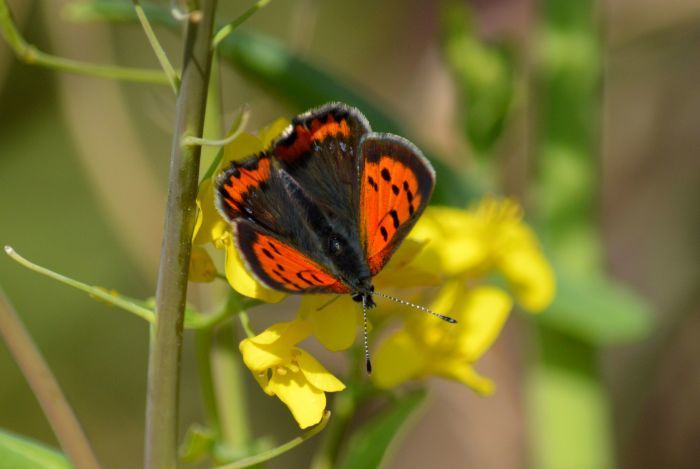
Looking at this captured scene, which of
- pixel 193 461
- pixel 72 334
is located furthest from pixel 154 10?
pixel 72 334

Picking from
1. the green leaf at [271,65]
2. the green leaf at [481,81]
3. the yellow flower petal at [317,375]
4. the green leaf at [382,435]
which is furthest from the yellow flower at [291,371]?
the green leaf at [481,81]

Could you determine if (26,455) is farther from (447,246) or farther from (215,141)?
(447,246)

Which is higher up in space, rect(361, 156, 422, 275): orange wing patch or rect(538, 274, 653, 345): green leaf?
rect(361, 156, 422, 275): orange wing patch

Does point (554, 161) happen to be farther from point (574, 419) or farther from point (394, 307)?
point (394, 307)

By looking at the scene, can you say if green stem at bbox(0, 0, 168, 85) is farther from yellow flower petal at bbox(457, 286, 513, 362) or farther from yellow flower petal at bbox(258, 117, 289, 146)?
yellow flower petal at bbox(457, 286, 513, 362)

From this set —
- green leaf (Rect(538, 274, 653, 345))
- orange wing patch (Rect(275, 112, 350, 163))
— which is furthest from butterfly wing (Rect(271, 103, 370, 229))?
green leaf (Rect(538, 274, 653, 345))

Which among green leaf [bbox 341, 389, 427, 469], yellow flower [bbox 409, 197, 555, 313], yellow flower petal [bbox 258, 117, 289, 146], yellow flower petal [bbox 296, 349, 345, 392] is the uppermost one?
yellow flower petal [bbox 258, 117, 289, 146]

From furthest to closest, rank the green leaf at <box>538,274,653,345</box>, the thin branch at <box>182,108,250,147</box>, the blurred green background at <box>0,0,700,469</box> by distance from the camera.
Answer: the blurred green background at <box>0,0,700,469</box> → the green leaf at <box>538,274,653,345</box> → the thin branch at <box>182,108,250,147</box>
